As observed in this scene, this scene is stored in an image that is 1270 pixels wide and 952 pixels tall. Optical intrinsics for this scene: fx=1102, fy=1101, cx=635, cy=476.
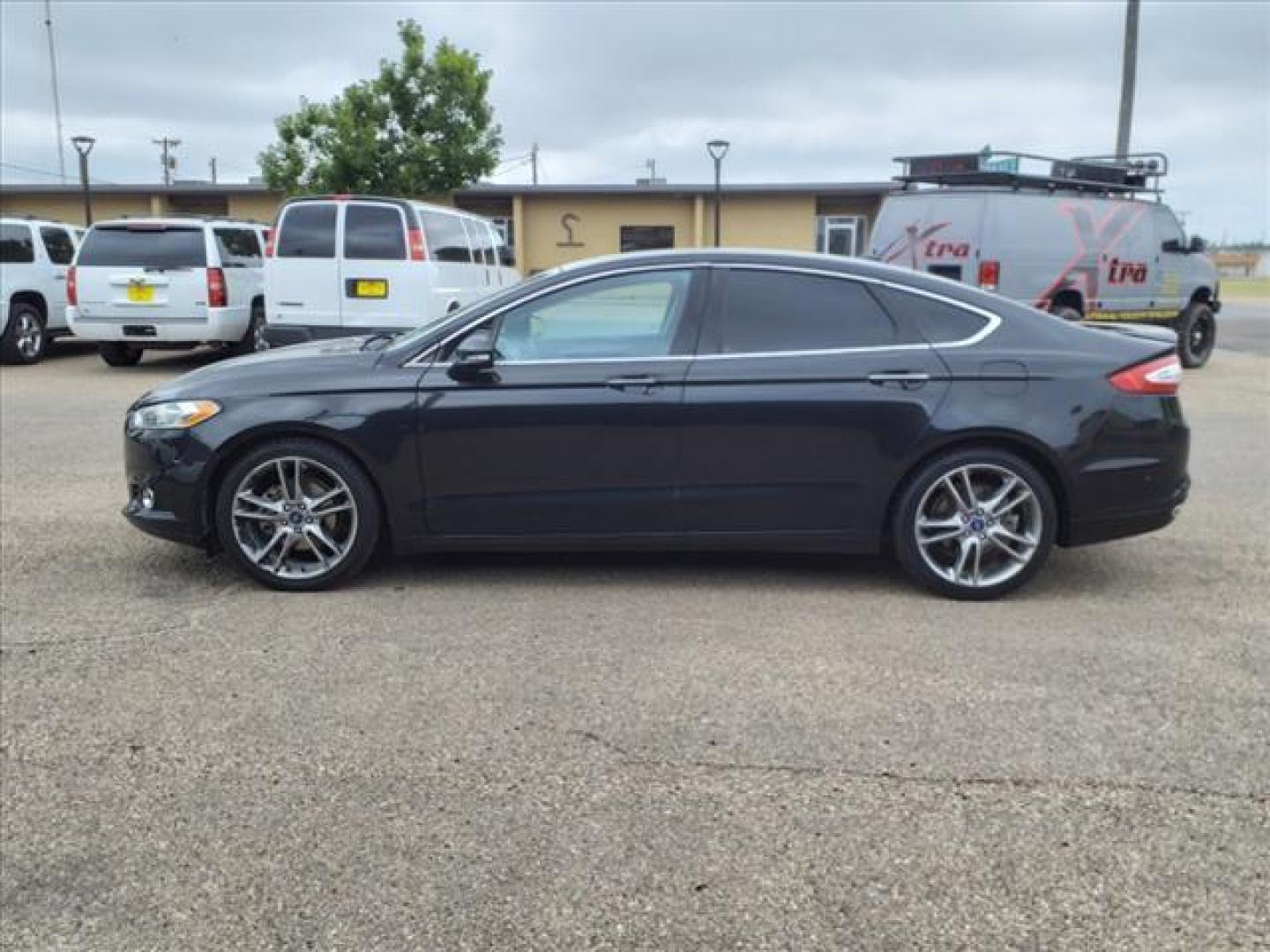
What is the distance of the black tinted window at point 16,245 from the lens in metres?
14.5

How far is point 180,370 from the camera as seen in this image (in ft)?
48.1

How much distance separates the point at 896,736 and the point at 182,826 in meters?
2.12

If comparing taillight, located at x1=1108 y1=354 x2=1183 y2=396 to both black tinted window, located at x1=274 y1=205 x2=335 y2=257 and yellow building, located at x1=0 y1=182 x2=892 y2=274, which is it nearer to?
black tinted window, located at x1=274 y1=205 x2=335 y2=257

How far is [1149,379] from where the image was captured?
191 inches

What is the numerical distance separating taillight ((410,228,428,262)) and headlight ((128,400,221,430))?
23.1 ft

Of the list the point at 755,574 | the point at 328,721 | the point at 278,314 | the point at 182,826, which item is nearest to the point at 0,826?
the point at 182,826

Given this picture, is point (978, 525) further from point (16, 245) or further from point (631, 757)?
point (16, 245)

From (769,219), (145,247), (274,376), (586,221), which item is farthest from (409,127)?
(274,376)

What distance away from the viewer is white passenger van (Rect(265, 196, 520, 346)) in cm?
1173

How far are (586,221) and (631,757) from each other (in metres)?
28.2

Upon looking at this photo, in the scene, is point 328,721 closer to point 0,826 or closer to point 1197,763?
point 0,826

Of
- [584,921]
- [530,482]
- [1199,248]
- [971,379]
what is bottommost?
[584,921]

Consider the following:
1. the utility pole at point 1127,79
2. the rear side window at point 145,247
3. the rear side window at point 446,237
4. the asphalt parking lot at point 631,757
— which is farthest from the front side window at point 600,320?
the utility pole at point 1127,79

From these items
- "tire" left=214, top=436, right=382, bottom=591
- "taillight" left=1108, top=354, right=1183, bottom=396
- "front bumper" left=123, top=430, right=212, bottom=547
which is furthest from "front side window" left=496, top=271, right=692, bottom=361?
"taillight" left=1108, top=354, right=1183, bottom=396
